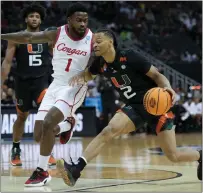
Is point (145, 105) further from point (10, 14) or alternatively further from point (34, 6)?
point (10, 14)

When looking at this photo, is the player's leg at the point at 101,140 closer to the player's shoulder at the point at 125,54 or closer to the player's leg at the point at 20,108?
the player's shoulder at the point at 125,54

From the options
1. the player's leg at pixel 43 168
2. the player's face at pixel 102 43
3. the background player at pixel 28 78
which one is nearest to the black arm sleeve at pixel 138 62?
the player's face at pixel 102 43

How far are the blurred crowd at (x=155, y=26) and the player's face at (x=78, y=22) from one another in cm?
1197

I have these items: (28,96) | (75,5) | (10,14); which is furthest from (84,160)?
(10,14)

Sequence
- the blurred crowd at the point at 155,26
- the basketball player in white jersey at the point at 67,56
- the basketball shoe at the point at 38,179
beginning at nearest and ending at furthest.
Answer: the basketball shoe at the point at 38,179 < the basketball player in white jersey at the point at 67,56 < the blurred crowd at the point at 155,26

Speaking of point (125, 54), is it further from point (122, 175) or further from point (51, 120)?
point (122, 175)

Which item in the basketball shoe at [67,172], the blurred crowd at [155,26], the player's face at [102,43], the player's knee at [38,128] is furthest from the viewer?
the blurred crowd at [155,26]

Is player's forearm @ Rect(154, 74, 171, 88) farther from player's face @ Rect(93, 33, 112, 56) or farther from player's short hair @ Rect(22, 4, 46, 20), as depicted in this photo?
player's short hair @ Rect(22, 4, 46, 20)

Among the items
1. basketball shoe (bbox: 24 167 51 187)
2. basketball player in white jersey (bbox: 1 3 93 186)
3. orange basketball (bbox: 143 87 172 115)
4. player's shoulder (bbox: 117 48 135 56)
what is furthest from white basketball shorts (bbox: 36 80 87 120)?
orange basketball (bbox: 143 87 172 115)

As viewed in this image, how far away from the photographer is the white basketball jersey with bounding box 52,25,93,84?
712cm

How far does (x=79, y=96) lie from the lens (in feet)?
23.4

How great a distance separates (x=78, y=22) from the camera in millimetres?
7004

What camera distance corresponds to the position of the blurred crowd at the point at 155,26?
779 inches

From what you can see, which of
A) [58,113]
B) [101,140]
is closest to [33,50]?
[58,113]
